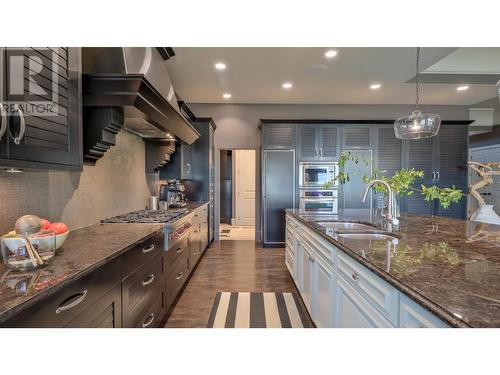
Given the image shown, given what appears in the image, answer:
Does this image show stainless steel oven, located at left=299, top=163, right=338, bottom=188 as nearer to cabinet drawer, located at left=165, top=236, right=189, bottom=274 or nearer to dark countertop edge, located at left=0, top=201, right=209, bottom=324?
cabinet drawer, located at left=165, top=236, right=189, bottom=274

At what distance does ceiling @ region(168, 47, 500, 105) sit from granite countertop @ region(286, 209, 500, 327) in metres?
2.52

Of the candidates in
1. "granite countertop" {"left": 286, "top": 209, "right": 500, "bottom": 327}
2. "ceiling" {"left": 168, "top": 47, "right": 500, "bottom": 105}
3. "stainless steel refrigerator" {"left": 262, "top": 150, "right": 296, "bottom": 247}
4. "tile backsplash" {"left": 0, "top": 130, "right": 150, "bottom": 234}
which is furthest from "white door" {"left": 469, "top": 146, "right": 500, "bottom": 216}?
"tile backsplash" {"left": 0, "top": 130, "right": 150, "bottom": 234}

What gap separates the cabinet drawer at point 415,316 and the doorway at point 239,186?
245 inches

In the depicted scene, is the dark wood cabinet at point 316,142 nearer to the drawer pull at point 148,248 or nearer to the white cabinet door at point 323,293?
the white cabinet door at point 323,293

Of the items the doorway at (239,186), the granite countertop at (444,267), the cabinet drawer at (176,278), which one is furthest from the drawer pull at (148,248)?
the doorway at (239,186)

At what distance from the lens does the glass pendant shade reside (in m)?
2.51

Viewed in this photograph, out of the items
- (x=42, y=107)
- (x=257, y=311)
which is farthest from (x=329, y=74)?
(x=42, y=107)

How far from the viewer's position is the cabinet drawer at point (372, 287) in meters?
0.87

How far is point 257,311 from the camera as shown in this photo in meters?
2.33

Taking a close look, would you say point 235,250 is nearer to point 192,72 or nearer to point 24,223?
point 192,72

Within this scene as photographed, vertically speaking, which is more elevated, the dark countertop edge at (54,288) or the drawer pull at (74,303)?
the dark countertop edge at (54,288)
